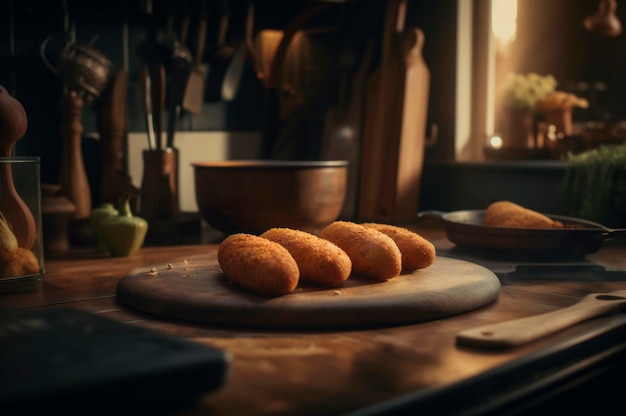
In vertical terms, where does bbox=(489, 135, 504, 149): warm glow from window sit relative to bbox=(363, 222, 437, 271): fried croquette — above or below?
above

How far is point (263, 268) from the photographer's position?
2.46 ft

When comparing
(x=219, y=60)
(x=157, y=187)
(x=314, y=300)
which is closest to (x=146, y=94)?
(x=157, y=187)

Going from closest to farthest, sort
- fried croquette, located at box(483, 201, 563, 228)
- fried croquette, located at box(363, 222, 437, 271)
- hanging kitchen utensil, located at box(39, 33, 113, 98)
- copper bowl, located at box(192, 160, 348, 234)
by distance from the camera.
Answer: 1. fried croquette, located at box(363, 222, 437, 271)
2. fried croquette, located at box(483, 201, 563, 228)
3. copper bowl, located at box(192, 160, 348, 234)
4. hanging kitchen utensil, located at box(39, 33, 113, 98)

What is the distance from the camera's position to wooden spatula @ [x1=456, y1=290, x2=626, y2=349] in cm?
63

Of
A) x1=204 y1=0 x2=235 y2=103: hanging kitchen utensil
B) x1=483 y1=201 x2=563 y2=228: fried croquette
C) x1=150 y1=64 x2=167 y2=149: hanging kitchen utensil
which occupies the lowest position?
x1=483 y1=201 x2=563 y2=228: fried croquette

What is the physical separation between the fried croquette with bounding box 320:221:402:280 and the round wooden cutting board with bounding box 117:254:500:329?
0.01 m

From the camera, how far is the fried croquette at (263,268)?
74 centimetres

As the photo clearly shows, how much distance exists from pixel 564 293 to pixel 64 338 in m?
0.64

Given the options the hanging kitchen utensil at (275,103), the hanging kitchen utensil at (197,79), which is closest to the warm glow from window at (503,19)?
the hanging kitchen utensil at (275,103)

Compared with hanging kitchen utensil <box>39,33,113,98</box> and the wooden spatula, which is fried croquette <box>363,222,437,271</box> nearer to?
the wooden spatula

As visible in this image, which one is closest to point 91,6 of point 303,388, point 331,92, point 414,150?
point 331,92

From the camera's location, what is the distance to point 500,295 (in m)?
0.90

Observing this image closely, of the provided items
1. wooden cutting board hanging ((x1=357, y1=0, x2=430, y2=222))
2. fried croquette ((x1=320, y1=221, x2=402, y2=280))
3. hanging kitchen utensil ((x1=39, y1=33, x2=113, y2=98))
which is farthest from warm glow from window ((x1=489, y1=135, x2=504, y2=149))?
fried croquette ((x1=320, y1=221, x2=402, y2=280))

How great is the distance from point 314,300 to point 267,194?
615 millimetres
